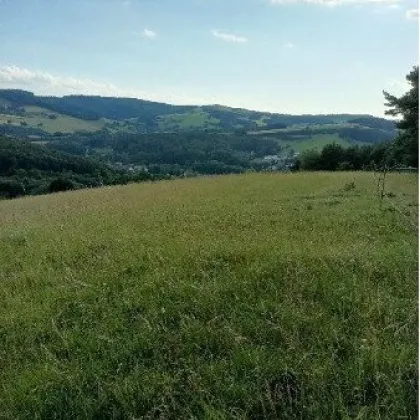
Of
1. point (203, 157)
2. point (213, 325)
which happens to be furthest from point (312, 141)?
point (213, 325)

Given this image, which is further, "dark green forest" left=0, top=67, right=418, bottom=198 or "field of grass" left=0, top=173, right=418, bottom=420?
"dark green forest" left=0, top=67, right=418, bottom=198

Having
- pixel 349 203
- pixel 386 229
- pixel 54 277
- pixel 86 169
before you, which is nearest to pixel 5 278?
pixel 54 277

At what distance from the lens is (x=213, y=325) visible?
20.0ft

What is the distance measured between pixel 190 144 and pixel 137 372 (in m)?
184

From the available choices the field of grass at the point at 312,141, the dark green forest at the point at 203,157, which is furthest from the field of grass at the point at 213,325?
the field of grass at the point at 312,141

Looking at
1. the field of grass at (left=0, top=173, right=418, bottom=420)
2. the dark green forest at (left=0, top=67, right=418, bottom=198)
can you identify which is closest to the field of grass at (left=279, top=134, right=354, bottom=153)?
the dark green forest at (left=0, top=67, right=418, bottom=198)

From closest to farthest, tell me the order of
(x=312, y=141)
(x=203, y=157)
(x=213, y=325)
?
1. (x=213, y=325)
2. (x=203, y=157)
3. (x=312, y=141)

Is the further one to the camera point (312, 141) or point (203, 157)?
point (312, 141)

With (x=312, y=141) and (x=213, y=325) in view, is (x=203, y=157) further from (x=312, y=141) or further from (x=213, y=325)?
(x=213, y=325)

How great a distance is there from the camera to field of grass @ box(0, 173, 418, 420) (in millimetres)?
4863

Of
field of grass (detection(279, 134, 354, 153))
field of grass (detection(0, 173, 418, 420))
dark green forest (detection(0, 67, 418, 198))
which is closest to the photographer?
field of grass (detection(0, 173, 418, 420))

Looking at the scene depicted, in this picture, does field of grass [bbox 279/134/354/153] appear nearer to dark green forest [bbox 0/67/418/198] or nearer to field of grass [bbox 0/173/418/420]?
dark green forest [bbox 0/67/418/198]

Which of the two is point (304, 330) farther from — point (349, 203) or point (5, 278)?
point (349, 203)

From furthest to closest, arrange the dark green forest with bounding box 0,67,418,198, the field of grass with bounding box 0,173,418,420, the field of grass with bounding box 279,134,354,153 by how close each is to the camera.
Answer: the field of grass with bounding box 279,134,354,153 → the dark green forest with bounding box 0,67,418,198 → the field of grass with bounding box 0,173,418,420
